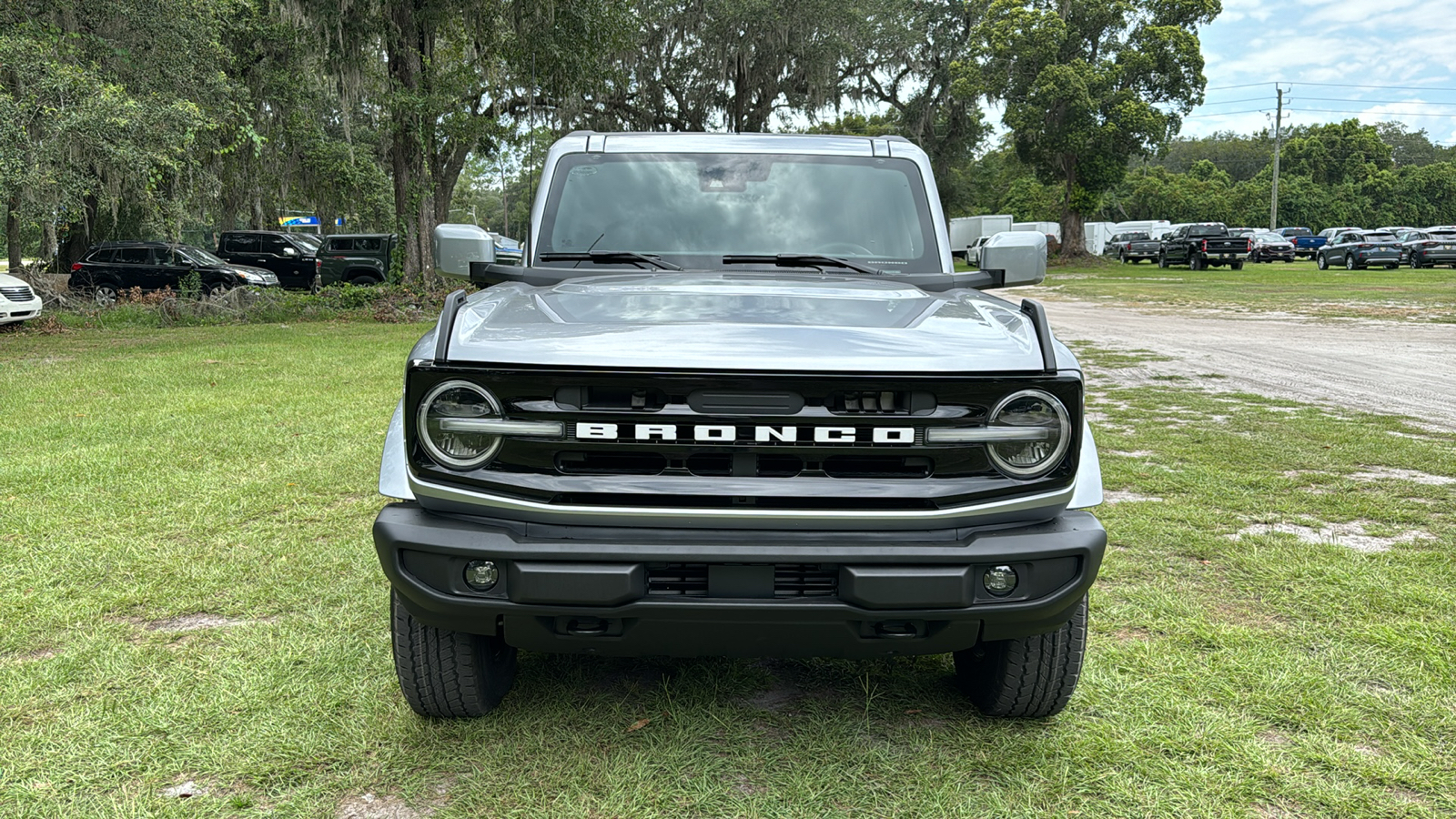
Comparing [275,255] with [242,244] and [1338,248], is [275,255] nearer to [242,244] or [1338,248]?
[242,244]

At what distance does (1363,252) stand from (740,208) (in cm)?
3796

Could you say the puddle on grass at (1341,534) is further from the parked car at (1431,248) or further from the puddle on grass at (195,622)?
the parked car at (1431,248)

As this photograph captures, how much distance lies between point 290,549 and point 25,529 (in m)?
1.36

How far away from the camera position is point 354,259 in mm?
24938

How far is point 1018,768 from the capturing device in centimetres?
276

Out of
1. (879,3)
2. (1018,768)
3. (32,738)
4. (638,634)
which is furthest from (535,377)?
(879,3)

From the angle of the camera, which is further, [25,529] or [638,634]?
[25,529]

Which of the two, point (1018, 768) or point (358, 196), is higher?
point (358, 196)

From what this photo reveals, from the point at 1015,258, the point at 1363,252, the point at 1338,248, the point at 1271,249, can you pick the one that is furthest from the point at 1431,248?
the point at 1015,258

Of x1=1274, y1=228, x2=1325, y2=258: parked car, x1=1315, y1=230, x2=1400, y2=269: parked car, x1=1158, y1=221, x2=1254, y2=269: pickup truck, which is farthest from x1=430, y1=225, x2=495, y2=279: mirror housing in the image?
x1=1274, y1=228, x2=1325, y2=258: parked car

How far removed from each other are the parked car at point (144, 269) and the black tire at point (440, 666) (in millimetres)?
20049

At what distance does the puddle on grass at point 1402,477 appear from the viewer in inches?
230

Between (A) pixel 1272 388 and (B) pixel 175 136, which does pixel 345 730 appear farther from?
(B) pixel 175 136

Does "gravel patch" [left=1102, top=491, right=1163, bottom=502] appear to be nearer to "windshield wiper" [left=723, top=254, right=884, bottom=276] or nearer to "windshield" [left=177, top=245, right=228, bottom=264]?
"windshield wiper" [left=723, top=254, right=884, bottom=276]
